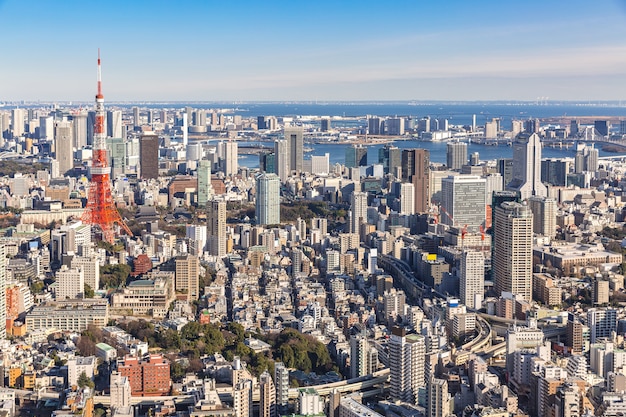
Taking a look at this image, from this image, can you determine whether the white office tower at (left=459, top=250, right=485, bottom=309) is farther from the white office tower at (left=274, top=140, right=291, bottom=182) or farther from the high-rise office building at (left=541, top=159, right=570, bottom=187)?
the white office tower at (left=274, top=140, right=291, bottom=182)

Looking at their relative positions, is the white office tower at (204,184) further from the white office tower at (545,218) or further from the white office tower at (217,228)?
the white office tower at (545,218)

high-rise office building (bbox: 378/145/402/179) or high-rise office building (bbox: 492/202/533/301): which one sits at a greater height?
high-rise office building (bbox: 378/145/402/179)

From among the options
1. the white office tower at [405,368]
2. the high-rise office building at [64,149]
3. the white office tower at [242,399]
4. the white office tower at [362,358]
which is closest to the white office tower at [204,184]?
the high-rise office building at [64,149]

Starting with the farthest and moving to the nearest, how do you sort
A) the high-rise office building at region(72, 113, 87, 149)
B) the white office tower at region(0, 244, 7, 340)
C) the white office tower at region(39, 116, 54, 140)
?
1. the white office tower at region(39, 116, 54, 140)
2. the high-rise office building at region(72, 113, 87, 149)
3. the white office tower at region(0, 244, 7, 340)

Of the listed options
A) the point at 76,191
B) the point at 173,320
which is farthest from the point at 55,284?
the point at 76,191

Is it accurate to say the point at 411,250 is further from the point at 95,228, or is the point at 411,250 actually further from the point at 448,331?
the point at 95,228

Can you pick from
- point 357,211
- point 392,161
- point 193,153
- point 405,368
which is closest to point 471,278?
point 405,368

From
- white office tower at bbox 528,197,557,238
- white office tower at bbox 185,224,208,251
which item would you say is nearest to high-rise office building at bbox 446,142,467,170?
white office tower at bbox 528,197,557,238
